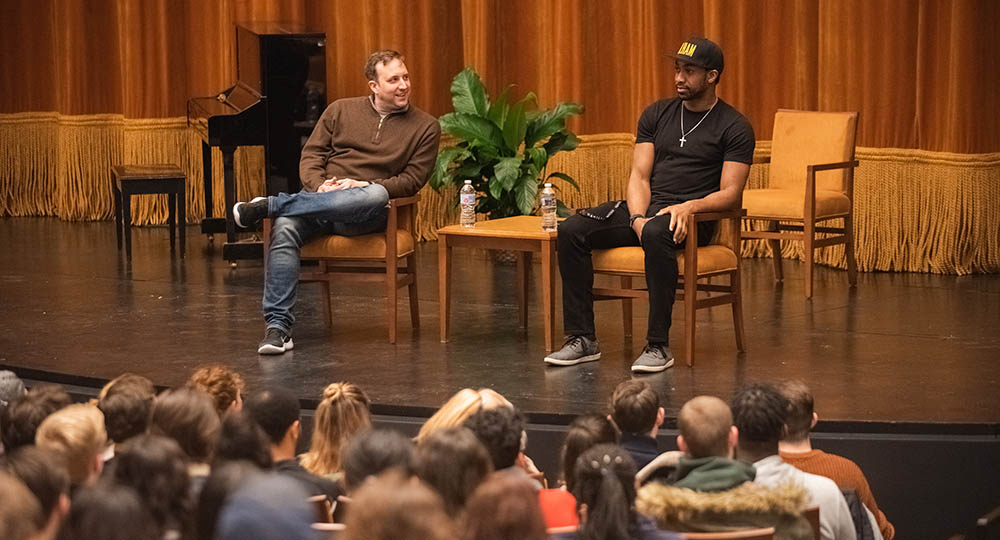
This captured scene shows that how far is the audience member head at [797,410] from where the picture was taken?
3.15 metres

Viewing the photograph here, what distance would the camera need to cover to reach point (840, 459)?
3.28m

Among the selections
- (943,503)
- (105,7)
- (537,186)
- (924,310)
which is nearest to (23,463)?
(943,503)

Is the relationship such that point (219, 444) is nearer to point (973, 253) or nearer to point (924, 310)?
point (924, 310)

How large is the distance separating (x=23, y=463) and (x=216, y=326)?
12.0ft

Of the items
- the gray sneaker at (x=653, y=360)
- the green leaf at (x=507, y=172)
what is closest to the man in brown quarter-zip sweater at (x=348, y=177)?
the gray sneaker at (x=653, y=360)

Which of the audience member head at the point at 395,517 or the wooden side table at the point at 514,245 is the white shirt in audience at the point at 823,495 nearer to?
the audience member head at the point at 395,517

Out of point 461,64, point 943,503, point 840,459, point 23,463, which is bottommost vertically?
point 943,503

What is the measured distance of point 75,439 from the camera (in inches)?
103

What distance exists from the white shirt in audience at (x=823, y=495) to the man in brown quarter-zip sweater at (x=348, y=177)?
265cm

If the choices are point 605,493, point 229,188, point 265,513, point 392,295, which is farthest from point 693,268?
point 229,188

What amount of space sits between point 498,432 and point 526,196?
458cm

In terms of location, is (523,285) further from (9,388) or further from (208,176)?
(208,176)

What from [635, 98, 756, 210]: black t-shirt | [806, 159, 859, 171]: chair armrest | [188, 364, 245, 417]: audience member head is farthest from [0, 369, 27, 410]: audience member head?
[806, 159, 859, 171]: chair armrest

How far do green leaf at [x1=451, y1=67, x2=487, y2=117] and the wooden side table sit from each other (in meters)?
1.98
